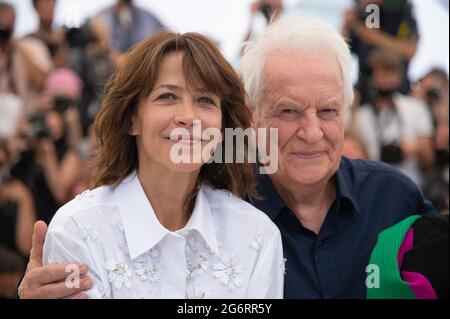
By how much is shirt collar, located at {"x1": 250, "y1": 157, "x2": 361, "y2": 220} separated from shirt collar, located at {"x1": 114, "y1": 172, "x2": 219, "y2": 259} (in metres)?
0.21

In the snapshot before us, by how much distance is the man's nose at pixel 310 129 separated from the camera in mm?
1826

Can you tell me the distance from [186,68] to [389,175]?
689 mm

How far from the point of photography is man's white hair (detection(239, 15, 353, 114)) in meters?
1.88

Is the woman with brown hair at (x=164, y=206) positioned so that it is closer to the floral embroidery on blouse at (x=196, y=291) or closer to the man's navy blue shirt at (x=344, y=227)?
the floral embroidery on blouse at (x=196, y=291)

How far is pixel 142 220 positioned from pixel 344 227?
1.82 feet

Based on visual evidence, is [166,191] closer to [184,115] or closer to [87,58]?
[184,115]

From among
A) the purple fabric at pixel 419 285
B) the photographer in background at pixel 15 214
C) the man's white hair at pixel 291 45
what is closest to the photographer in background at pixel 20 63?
the photographer in background at pixel 15 214

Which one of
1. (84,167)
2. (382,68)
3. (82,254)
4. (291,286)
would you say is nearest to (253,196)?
(291,286)

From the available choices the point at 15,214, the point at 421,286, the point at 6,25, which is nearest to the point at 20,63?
the point at 6,25

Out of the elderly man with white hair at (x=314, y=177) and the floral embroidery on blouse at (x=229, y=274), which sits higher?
the elderly man with white hair at (x=314, y=177)

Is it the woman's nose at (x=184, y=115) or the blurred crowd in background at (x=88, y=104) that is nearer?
the woman's nose at (x=184, y=115)

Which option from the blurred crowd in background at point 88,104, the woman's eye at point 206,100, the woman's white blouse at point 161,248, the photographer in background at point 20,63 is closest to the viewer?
the woman's white blouse at point 161,248

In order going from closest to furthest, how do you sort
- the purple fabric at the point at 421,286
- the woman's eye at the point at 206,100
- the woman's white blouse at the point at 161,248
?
the purple fabric at the point at 421,286
the woman's white blouse at the point at 161,248
the woman's eye at the point at 206,100

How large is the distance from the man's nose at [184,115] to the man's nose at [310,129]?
35 cm
